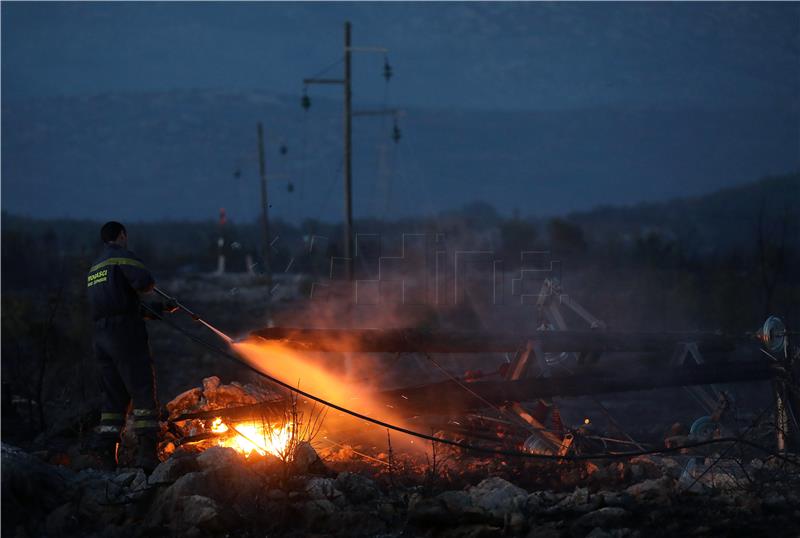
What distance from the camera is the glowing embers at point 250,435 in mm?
8086

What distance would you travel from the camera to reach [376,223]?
5888cm

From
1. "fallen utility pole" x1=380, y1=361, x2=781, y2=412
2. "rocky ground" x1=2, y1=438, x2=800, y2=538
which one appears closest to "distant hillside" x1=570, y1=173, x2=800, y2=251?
"fallen utility pole" x1=380, y1=361, x2=781, y2=412

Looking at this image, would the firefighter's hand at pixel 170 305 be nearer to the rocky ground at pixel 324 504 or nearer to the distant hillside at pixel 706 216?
the rocky ground at pixel 324 504

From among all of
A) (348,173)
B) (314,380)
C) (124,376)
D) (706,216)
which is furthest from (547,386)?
(706,216)

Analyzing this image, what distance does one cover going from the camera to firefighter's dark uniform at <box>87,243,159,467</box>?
7785mm

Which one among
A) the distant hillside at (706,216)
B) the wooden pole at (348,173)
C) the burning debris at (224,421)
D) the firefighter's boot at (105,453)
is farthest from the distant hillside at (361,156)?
the firefighter's boot at (105,453)

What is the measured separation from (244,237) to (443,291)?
3380 centimetres

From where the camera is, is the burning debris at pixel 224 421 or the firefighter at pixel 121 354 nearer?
the firefighter at pixel 121 354

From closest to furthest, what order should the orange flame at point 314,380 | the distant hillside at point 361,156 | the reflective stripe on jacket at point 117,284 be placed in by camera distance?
1. the reflective stripe on jacket at point 117,284
2. the orange flame at point 314,380
3. the distant hillside at point 361,156

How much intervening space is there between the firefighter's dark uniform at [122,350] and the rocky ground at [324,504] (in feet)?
1.52

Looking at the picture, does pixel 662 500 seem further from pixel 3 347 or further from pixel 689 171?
pixel 689 171

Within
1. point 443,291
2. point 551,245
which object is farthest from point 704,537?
point 551,245

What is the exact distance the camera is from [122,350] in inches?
307

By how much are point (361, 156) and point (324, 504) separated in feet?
323
